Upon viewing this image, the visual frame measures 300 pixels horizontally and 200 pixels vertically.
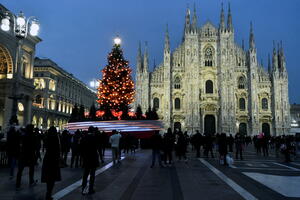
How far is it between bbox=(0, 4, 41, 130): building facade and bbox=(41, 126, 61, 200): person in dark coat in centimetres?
2201

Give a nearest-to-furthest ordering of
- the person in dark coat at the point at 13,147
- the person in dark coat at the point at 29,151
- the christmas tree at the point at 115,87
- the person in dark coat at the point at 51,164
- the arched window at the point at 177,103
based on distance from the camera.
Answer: the person in dark coat at the point at 51,164
the person in dark coat at the point at 29,151
the person in dark coat at the point at 13,147
the christmas tree at the point at 115,87
the arched window at the point at 177,103

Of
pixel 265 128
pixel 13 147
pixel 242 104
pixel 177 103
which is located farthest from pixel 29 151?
pixel 265 128

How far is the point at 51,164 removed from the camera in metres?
6.18

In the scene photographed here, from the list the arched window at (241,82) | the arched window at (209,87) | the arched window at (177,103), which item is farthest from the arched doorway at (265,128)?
the arched window at (177,103)

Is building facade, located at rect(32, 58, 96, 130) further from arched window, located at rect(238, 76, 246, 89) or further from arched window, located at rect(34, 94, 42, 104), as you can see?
arched window, located at rect(238, 76, 246, 89)

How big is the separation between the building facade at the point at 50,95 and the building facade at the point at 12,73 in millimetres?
10417

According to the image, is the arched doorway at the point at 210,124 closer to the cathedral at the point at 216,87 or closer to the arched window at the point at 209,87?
the cathedral at the point at 216,87

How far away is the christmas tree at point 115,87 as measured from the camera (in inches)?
1077

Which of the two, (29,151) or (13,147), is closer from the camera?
(29,151)

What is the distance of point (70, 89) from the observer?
60.1 m

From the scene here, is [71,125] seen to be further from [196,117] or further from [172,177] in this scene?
[196,117]

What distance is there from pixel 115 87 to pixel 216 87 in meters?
27.8

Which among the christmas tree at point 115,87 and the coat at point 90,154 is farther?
the christmas tree at point 115,87

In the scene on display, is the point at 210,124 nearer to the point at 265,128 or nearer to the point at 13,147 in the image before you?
the point at 265,128
